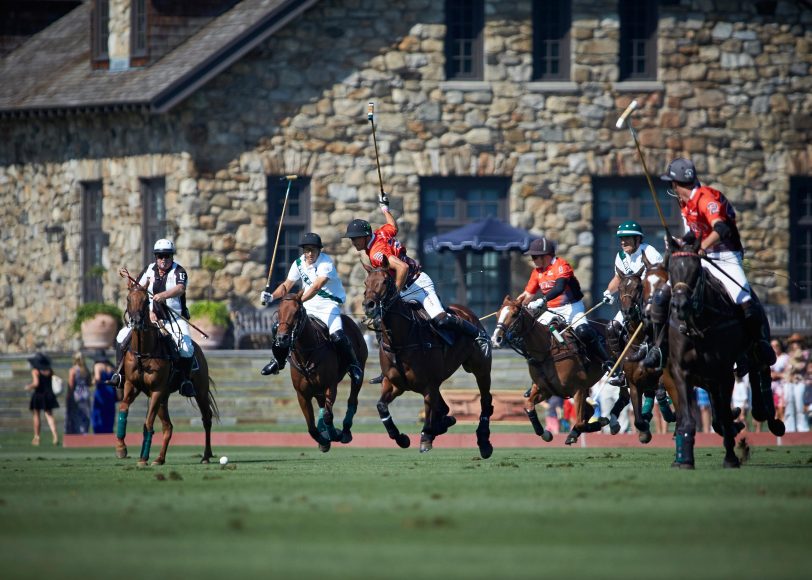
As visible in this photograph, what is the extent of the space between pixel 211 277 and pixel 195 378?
13218mm

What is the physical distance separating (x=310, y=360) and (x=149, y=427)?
2118mm

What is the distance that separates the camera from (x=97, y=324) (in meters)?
34.6

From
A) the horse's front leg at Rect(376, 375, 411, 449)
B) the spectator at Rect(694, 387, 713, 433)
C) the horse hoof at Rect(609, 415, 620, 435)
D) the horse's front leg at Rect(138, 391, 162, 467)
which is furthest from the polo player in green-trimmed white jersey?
the spectator at Rect(694, 387, 713, 433)

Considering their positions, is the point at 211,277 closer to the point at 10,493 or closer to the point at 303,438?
the point at 303,438

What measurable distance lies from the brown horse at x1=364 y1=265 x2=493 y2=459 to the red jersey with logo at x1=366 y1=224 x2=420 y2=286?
0.25 meters

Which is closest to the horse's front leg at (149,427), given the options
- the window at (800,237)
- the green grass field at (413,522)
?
the green grass field at (413,522)

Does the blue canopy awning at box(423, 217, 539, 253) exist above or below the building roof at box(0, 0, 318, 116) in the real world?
below

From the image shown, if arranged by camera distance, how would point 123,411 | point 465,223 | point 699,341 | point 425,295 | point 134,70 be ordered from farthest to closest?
point 134,70
point 465,223
point 425,295
point 123,411
point 699,341

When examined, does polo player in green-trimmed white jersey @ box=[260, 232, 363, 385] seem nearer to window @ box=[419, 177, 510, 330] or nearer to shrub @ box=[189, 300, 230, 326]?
shrub @ box=[189, 300, 230, 326]

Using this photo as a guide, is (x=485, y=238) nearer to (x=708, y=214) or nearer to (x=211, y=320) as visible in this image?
(x=211, y=320)

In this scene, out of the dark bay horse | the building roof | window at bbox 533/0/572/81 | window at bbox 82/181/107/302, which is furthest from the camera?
window at bbox 82/181/107/302

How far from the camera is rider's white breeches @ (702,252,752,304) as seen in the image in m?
16.6

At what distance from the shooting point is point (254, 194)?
116 feet

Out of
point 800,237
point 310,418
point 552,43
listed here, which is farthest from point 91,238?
point 310,418
